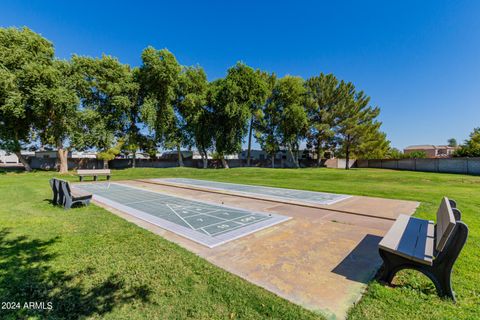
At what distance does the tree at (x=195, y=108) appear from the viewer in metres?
29.0

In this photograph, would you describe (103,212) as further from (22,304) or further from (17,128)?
(17,128)

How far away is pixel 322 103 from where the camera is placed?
32.7 meters

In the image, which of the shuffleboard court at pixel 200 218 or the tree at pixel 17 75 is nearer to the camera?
the shuffleboard court at pixel 200 218

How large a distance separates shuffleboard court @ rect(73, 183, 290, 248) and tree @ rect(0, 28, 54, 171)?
18.8 metres

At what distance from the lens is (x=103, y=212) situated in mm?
6270

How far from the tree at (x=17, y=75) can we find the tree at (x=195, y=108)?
13.7 metres

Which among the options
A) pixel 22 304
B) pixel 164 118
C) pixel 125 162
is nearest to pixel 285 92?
pixel 164 118

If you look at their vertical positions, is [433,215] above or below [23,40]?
below

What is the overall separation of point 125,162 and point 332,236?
36789 millimetres

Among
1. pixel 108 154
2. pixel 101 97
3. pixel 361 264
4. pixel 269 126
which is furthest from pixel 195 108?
pixel 361 264

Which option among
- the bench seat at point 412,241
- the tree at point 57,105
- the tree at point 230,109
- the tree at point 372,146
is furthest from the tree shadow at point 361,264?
the tree at point 372,146

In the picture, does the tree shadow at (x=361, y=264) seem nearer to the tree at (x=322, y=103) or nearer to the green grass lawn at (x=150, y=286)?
the green grass lawn at (x=150, y=286)

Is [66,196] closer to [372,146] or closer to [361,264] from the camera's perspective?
[361,264]

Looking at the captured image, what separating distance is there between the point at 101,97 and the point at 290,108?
2441 cm
